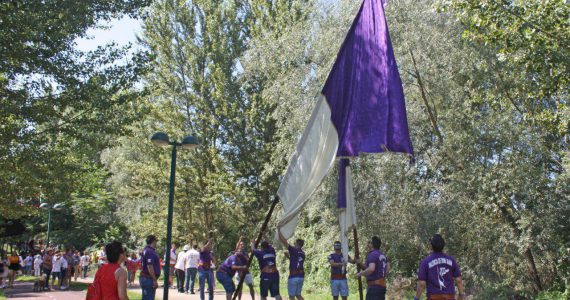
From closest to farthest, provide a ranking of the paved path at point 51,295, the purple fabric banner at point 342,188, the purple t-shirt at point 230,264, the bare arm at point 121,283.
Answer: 1. the bare arm at point 121,283
2. the purple fabric banner at point 342,188
3. the purple t-shirt at point 230,264
4. the paved path at point 51,295

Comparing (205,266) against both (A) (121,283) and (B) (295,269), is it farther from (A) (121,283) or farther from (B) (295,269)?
(A) (121,283)

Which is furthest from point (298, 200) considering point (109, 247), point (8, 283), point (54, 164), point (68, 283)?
point (8, 283)

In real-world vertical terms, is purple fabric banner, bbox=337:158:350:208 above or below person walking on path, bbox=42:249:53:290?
above

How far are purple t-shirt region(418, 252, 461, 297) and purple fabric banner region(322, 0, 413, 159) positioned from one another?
8.00 feet

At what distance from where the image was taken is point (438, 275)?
8.28 metres

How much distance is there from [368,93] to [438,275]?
362 centimetres

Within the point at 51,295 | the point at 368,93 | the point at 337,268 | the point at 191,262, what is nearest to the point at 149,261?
the point at 337,268

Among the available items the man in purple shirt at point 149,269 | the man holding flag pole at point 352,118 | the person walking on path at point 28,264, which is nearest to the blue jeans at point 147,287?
the man in purple shirt at point 149,269

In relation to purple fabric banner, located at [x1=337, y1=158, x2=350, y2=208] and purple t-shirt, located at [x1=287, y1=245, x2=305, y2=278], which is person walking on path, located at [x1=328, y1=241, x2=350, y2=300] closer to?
purple t-shirt, located at [x1=287, y1=245, x2=305, y2=278]

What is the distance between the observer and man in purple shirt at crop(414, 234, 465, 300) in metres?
8.28

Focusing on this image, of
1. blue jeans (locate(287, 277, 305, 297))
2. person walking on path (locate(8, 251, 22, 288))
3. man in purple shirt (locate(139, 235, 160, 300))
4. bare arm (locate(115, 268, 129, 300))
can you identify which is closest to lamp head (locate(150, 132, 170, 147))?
man in purple shirt (locate(139, 235, 160, 300))

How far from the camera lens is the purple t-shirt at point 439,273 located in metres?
8.29

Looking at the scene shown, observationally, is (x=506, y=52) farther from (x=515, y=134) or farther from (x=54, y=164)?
(x=54, y=164)

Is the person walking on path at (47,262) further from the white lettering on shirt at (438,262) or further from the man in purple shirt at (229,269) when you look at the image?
the white lettering on shirt at (438,262)
